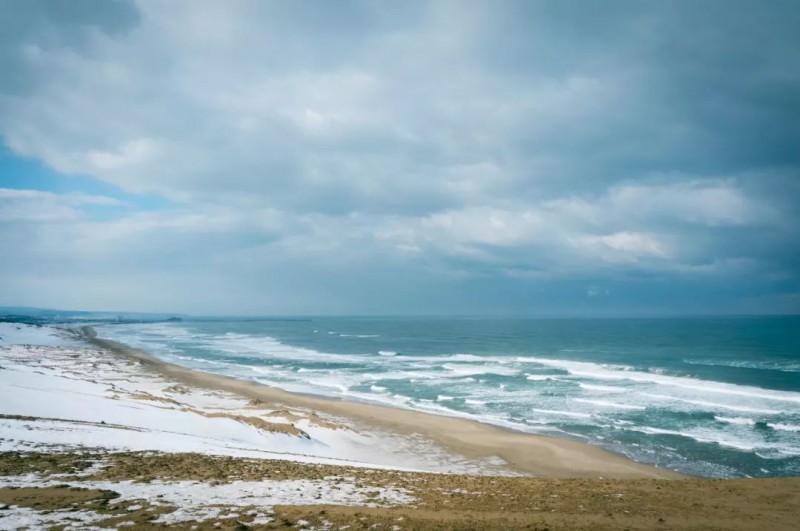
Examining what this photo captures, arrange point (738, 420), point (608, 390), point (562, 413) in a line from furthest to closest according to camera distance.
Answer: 1. point (608, 390)
2. point (562, 413)
3. point (738, 420)

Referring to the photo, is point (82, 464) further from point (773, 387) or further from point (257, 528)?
point (773, 387)

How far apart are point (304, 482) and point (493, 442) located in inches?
626

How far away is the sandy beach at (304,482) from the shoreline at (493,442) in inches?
6.2

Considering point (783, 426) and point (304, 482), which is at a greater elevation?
point (304, 482)

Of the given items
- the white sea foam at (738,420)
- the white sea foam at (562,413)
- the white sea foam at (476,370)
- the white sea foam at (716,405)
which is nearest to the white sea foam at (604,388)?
the white sea foam at (716,405)

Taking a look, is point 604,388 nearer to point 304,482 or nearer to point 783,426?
point 783,426

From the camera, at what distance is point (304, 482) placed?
1158 centimetres

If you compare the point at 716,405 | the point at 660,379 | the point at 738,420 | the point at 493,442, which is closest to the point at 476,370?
the point at 660,379

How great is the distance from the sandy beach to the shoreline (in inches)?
6.2

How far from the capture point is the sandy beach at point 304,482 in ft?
28.1

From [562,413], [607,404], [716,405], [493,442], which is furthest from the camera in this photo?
[607,404]

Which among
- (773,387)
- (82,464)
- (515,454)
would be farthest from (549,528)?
(773,387)

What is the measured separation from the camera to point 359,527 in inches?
313

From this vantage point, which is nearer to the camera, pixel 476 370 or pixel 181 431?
pixel 181 431
